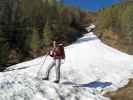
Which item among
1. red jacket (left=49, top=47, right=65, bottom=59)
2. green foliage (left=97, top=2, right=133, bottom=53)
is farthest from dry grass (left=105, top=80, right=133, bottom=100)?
green foliage (left=97, top=2, right=133, bottom=53)

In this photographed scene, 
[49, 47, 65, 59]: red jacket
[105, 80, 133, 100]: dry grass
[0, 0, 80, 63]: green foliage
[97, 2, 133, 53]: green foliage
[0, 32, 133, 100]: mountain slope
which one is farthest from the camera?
[97, 2, 133, 53]: green foliage

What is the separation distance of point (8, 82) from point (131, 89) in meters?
5.29

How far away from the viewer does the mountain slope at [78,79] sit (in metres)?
12.4

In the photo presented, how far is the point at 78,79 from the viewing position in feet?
56.9

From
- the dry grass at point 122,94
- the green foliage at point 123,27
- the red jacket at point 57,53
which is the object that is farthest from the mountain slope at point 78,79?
the green foliage at point 123,27

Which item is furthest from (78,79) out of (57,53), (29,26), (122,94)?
(29,26)

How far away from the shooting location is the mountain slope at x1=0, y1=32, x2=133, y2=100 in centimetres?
1235

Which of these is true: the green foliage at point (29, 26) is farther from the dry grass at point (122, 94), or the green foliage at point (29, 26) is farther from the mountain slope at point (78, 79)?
the dry grass at point (122, 94)

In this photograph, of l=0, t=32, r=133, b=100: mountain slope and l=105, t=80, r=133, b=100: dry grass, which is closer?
l=0, t=32, r=133, b=100: mountain slope

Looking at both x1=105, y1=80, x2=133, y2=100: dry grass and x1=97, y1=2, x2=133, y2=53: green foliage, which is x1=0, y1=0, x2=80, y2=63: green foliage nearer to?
x1=97, y1=2, x2=133, y2=53: green foliage

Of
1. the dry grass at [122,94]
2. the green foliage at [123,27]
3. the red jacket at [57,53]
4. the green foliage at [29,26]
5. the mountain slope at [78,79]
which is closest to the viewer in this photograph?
the mountain slope at [78,79]

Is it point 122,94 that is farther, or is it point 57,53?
point 57,53

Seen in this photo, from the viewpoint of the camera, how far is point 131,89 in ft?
49.7

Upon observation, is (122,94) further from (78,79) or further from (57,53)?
(78,79)
